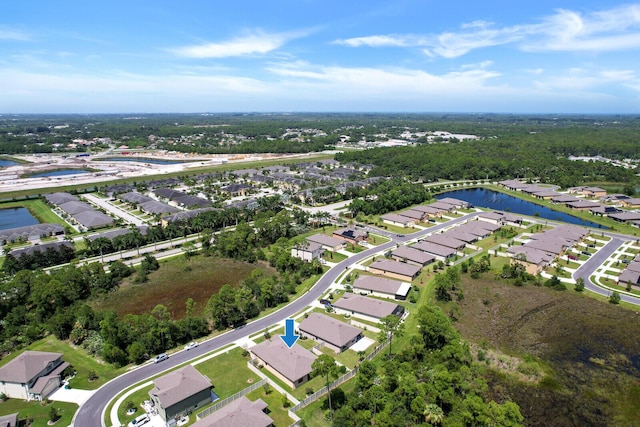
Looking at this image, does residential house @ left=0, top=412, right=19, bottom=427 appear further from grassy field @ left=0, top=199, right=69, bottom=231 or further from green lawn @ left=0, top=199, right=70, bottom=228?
grassy field @ left=0, top=199, right=69, bottom=231

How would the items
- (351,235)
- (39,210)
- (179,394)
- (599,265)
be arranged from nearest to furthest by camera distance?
(179,394) < (599,265) < (351,235) < (39,210)

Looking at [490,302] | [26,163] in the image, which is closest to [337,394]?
[490,302]

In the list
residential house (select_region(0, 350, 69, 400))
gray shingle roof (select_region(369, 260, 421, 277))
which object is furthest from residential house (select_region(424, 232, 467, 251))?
residential house (select_region(0, 350, 69, 400))

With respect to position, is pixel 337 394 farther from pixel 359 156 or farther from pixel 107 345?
pixel 359 156

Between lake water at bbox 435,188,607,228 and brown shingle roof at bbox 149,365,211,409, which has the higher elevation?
brown shingle roof at bbox 149,365,211,409

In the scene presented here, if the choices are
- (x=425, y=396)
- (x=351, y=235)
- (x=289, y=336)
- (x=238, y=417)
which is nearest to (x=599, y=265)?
(x=351, y=235)

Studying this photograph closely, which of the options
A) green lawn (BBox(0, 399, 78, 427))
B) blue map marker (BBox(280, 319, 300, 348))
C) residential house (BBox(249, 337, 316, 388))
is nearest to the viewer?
green lawn (BBox(0, 399, 78, 427))

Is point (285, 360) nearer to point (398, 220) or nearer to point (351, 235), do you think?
point (351, 235)
